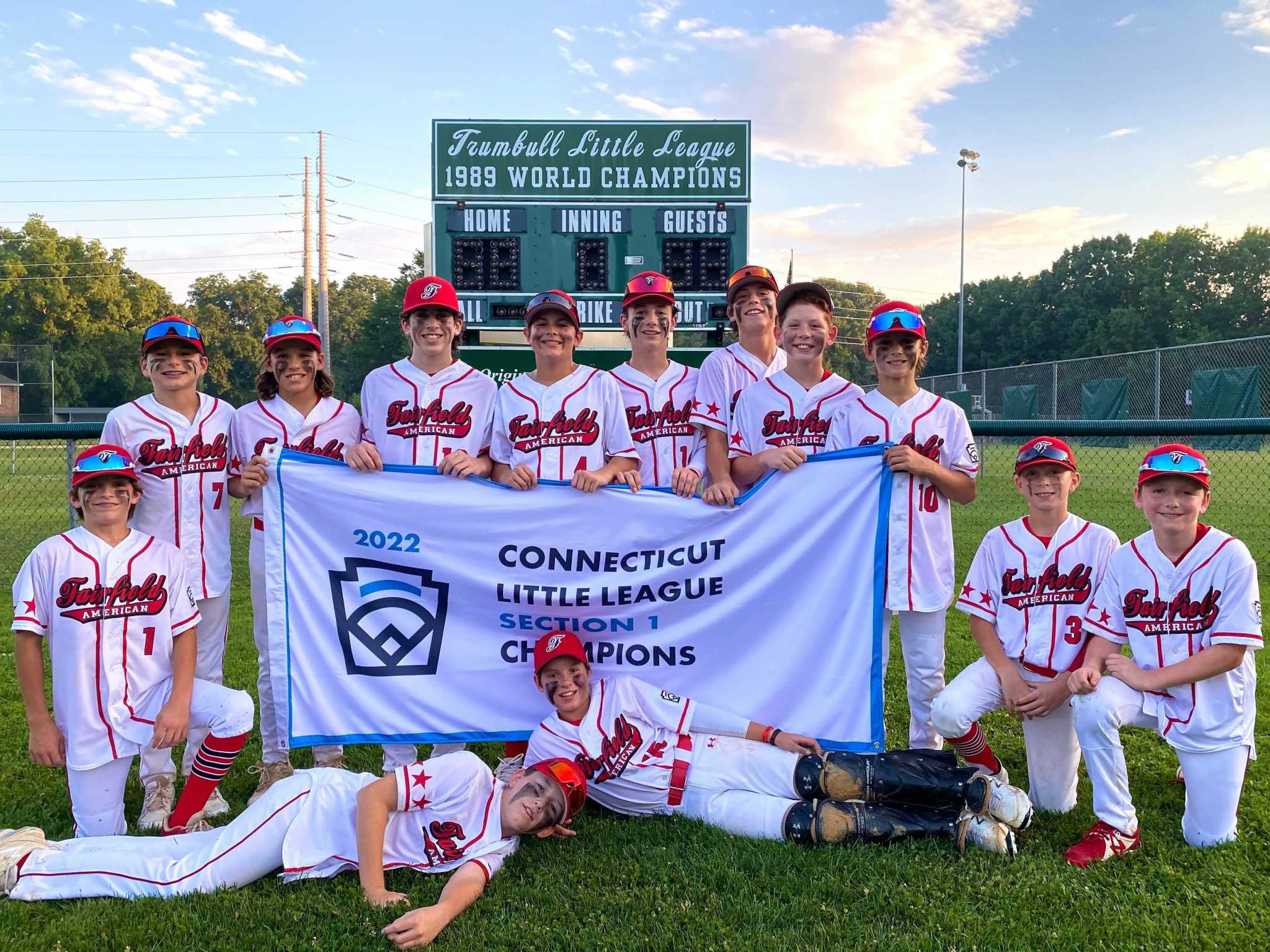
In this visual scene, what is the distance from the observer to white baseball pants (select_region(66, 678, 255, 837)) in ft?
11.2

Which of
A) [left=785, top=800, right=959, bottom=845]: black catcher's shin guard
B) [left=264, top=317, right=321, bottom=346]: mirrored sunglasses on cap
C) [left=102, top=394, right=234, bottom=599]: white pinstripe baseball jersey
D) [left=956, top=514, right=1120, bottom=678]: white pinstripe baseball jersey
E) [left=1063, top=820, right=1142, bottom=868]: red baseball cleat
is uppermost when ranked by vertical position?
[left=264, top=317, right=321, bottom=346]: mirrored sunglasses on cap

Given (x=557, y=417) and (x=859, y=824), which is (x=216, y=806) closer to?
(x=557, y=417)

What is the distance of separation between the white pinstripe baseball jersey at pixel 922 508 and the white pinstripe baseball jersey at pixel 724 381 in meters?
0.67

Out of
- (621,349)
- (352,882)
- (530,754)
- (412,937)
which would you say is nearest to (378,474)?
(530,754)

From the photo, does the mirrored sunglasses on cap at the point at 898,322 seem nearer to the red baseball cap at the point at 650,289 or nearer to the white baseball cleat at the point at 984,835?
the red baseball cap at the point at 650,289

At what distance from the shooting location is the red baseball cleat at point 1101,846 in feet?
10.3

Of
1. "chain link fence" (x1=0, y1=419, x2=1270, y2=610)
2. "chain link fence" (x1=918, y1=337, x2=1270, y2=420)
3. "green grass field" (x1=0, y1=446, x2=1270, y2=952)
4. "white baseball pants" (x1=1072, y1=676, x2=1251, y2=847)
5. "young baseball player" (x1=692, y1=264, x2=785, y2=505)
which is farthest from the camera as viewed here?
"chain link fence" (x1=918, y1=337, x2=1270, y2=420)

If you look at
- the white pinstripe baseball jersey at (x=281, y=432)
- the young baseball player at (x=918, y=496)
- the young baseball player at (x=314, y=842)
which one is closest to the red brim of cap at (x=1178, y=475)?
the young baseball player at (x=918, y=496)

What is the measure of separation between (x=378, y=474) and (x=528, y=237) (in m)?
6.31

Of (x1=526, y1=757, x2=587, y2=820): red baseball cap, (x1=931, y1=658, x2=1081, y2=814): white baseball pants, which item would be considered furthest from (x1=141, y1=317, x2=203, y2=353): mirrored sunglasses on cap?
(x1=931, y1=658, x2=1081, y2=814): white baseball pants

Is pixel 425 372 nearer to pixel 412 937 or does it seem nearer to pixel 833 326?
pixel 833 326

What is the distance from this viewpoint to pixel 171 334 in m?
3.92

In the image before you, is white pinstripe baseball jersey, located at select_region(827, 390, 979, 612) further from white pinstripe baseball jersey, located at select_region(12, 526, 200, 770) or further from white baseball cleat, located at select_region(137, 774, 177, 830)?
white baseball cleat, located at select_region(137, 774, 177, 830)

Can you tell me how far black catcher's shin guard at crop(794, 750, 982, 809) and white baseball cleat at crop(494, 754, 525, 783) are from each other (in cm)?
127
